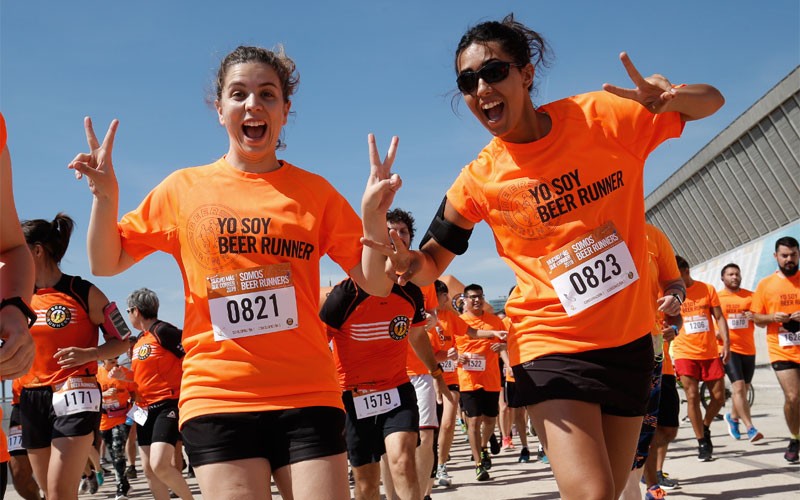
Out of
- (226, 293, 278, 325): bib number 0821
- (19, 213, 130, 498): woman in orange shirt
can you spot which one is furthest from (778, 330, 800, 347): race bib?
(226, 293, 278, 325): bib number 0821

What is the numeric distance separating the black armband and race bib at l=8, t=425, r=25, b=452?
162 inches

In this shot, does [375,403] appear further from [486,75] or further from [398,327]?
[486,75]

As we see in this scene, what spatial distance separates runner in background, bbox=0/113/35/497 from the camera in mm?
2121

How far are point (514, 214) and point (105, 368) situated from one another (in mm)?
11299

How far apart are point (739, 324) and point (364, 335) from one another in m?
8.03

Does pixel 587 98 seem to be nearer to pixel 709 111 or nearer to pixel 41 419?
pixel 709 111

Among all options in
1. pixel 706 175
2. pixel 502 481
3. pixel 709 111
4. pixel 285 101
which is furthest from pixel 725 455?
pixel 706 175

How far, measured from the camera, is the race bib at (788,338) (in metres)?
9.82

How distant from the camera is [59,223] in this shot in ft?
20.9

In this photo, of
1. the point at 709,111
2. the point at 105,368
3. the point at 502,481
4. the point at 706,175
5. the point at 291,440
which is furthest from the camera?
the point at 706,175

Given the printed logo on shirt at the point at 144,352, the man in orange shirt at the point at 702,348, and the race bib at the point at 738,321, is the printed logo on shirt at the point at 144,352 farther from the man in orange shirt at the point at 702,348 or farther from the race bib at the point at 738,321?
the race bib at the point at 738,321

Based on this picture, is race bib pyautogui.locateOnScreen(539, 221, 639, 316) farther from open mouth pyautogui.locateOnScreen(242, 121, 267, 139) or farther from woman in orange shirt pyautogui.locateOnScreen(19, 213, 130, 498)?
woman in orange shirt pyautogui.locateOnScreen(19, 213, 130, 498)

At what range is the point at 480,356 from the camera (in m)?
12.4

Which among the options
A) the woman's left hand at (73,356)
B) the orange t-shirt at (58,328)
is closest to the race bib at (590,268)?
the woman's left hand at (73,356)
